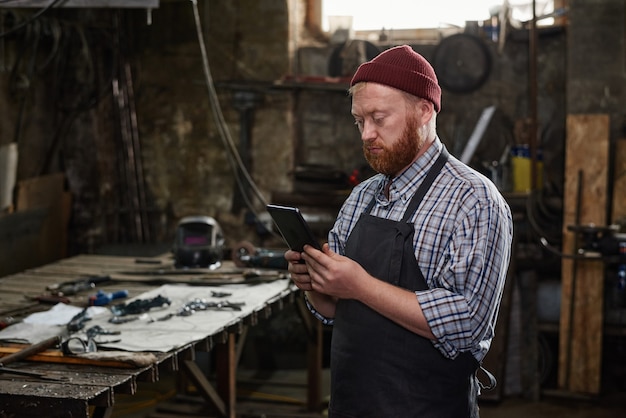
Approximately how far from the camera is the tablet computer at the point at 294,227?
285 centimetres

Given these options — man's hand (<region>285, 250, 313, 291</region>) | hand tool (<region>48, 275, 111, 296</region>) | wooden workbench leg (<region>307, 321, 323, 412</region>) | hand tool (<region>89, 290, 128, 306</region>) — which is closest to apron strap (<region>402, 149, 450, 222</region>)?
man's hand (<region>285, 250, 313, 291</region>)

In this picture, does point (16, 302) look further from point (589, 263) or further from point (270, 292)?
point (589, 263)

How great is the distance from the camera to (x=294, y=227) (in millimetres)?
2887

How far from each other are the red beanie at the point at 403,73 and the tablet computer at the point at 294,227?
18.8 inches

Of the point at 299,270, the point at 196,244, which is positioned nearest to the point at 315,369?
the point at 196,244

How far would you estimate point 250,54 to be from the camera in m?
8.11

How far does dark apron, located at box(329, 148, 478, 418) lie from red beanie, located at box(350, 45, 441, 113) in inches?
9.9

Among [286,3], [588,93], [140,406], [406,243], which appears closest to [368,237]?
[406,243]

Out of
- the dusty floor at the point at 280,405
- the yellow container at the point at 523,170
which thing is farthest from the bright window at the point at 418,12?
the dusty floor at the point at 280,405

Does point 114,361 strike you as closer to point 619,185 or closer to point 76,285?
point 76,285

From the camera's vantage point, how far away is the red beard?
2.81 metres

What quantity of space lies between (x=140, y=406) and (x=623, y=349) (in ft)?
12.8

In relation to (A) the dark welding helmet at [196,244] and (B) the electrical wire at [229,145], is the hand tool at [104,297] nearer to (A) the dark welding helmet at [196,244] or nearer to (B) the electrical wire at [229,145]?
(A) the dark welding helmet at [196,244]

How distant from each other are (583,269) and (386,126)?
187 inches
